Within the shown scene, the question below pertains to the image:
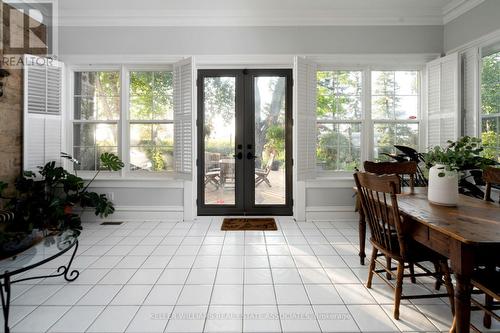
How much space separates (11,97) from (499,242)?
199 inches

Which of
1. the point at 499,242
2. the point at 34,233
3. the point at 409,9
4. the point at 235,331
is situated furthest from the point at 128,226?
the point at 409,9

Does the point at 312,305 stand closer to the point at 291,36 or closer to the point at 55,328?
the point at 55,328

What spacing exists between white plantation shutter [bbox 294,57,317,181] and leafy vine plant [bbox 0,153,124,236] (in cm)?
263

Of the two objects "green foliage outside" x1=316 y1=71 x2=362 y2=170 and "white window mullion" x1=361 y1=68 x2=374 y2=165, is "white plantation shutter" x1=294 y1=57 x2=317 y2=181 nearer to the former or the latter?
"green foliage outside" x1=316 y1=71 x2=362 y2=170

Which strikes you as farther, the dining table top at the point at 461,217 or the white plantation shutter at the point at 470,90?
the white plantation shutter at the point at 470,90

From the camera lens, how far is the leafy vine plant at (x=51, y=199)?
3449 millimetres

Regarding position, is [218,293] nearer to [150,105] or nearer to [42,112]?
[150,105]

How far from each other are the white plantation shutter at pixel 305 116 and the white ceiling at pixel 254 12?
2.35 feet

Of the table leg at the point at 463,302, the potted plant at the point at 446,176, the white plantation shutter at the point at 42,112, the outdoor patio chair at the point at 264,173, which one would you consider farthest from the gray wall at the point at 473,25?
the white plantation shutter at the point at 42,112

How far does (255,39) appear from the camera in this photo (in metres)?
4.37

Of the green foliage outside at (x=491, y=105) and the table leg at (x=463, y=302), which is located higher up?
the green foliage outside at (x=491, y=105)

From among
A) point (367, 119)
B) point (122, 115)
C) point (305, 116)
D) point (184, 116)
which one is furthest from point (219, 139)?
point (367, 119)

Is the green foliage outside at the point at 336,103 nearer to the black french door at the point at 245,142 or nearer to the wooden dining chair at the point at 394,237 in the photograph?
the black french door at the point at 245,142

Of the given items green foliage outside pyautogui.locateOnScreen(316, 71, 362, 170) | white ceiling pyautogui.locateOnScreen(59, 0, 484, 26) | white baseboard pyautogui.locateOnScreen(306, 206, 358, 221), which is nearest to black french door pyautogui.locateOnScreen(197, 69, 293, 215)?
white baseboard pyautogui.locateOnScreen(306, 206, 358, 221)
